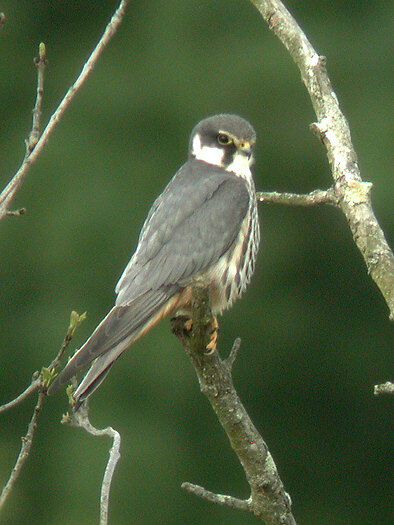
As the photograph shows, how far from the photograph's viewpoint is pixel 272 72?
285 inches

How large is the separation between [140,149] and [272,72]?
35.1 inches

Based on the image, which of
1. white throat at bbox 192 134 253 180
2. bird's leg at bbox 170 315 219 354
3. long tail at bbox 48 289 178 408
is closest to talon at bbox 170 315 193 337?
bird's leg at bbox 170 315 219 354

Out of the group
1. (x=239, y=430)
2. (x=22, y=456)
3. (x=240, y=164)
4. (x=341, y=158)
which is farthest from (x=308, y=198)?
(x=240, y=164)

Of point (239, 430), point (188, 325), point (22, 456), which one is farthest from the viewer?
point (188, 325)

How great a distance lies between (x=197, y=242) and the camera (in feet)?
12.8

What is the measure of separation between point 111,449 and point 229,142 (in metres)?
1.76

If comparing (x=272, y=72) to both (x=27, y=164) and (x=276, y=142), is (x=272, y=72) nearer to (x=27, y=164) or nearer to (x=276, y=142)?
(x=276, y=142)

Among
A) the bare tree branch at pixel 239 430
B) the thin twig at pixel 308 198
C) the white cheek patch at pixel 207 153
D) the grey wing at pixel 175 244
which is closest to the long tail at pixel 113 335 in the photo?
the grey wing at pixel 175 244

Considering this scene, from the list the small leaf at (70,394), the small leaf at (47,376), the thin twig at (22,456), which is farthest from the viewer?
the small leaf at (70,394)

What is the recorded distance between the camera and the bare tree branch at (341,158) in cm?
263

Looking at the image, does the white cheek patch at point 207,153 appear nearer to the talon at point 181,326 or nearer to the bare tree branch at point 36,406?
the talon at point 181,326

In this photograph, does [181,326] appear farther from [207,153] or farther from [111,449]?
[207,153]

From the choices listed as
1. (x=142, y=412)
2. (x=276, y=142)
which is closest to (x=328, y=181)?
(x=276, y=142)

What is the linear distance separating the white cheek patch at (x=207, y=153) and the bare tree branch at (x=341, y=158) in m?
1.14
